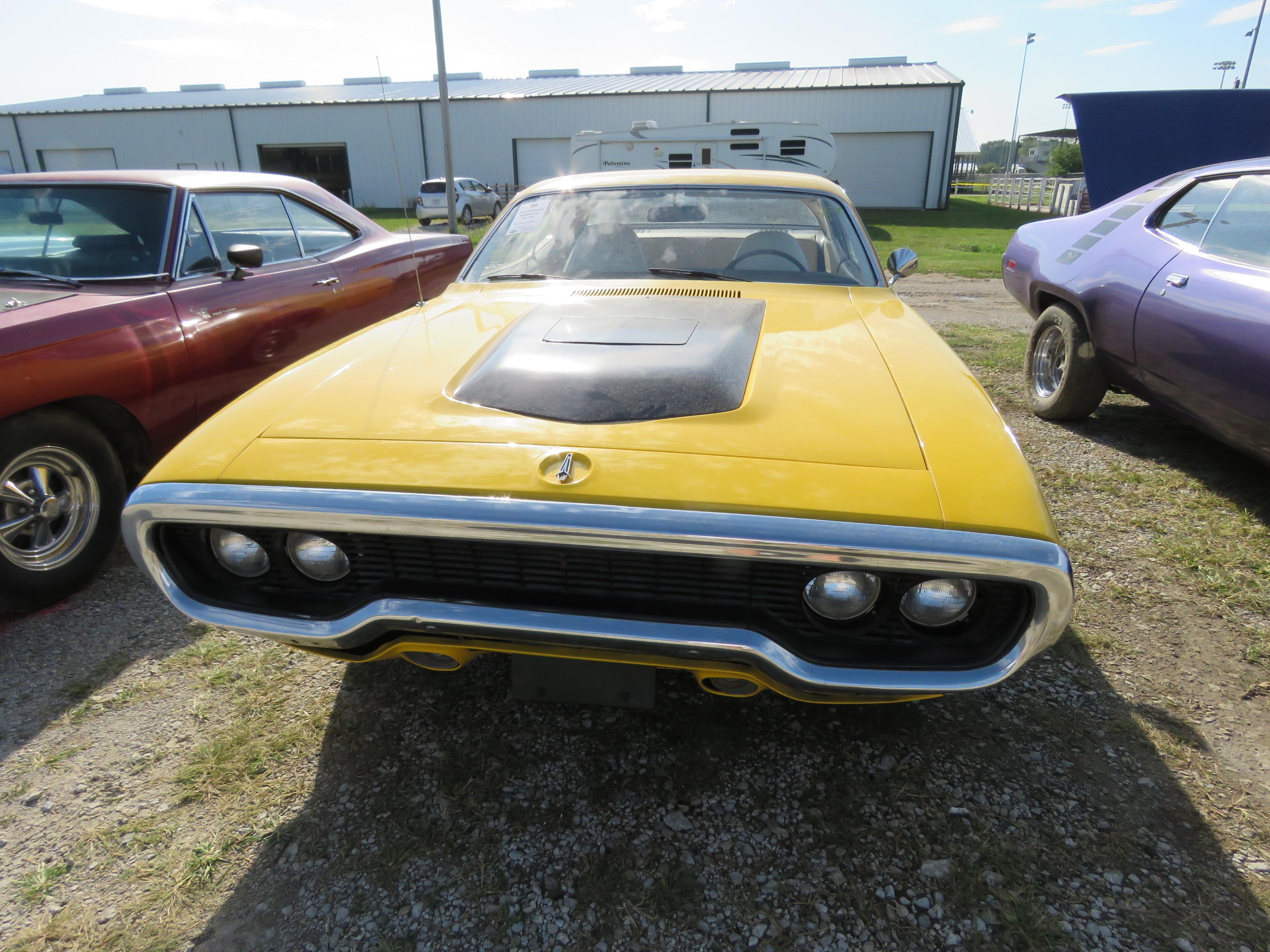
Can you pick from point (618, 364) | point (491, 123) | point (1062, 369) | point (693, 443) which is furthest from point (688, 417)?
point (491, 123)

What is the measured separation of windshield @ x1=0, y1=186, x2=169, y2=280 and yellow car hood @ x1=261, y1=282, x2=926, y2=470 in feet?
5.87

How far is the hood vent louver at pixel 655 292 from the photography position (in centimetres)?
254

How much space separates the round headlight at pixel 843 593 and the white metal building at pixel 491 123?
27698 millimetres

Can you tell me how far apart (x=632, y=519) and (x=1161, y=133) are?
528 cm

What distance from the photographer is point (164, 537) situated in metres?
1.69

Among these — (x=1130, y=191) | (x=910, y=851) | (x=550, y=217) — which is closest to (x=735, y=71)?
(x=1130, y=191)

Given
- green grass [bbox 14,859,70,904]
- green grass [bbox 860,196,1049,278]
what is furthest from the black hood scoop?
green grass [bbox 860,196,1049,278]

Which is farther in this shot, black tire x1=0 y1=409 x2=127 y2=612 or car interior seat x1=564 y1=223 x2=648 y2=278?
car interior seat x1=564 y1=223 x2=648 y2=278

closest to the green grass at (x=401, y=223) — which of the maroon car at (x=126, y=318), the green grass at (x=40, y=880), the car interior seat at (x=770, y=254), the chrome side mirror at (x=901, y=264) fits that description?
the maroon car at (x=126, y=318)

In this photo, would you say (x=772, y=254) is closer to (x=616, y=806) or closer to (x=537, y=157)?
(x=616, y=806)

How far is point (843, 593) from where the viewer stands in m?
1.52

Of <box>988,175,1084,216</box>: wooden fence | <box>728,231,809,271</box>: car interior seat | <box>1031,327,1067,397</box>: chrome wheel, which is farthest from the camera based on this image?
<box>988,175,1084,216</box>: wooden fence

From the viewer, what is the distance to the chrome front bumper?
53.9 inches

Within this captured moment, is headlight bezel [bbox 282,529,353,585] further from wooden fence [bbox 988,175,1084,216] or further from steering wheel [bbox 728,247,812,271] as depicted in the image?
wooden fence [bbox 988,175,1084,216]
